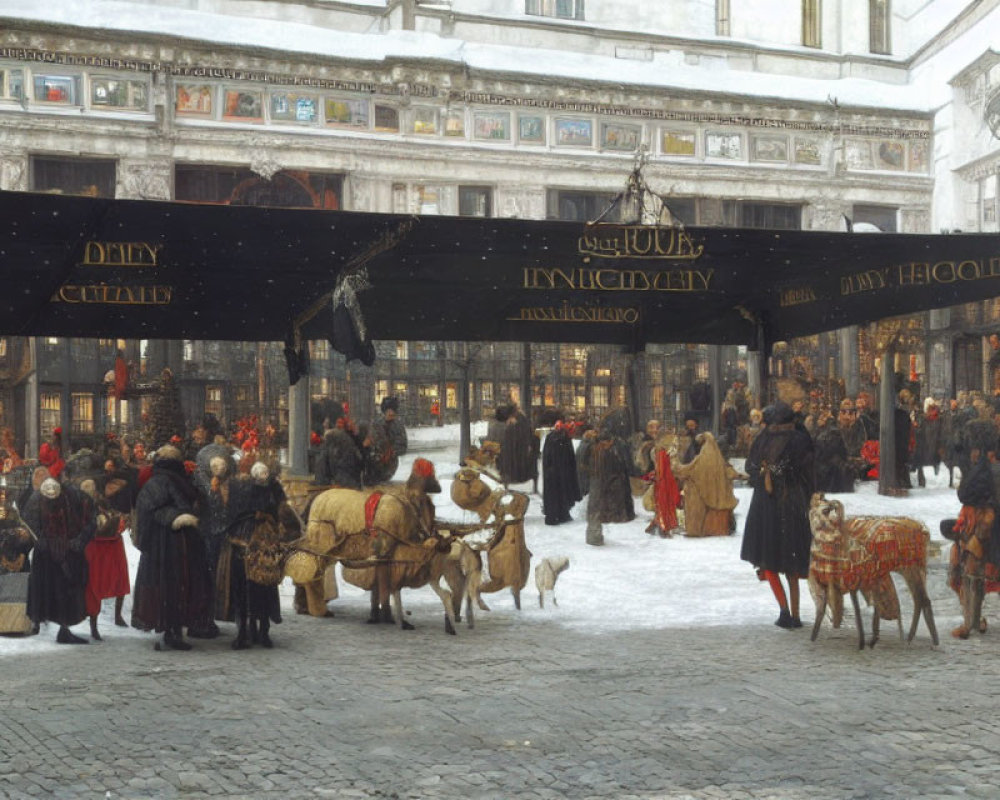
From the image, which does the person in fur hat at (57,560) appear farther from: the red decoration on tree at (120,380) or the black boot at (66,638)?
the red decoration on tree at (120,380)

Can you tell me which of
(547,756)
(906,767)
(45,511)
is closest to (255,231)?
(45,511)

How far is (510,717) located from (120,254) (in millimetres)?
4471

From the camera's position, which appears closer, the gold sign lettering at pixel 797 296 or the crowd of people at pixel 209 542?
the crowd of people at pixel 209 542

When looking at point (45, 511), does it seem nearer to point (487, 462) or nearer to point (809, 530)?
point (487, 462)

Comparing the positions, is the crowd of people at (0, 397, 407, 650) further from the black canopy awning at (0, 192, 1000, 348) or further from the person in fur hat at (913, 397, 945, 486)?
the person in fur hat at (913, 397, 945, 486)

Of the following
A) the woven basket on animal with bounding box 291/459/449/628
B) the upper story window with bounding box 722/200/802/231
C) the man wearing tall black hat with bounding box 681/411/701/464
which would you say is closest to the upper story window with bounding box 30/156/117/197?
the man wearing tall black hat with bounding box 681/411/701/464

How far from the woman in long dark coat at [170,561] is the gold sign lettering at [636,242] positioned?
3.64 meters

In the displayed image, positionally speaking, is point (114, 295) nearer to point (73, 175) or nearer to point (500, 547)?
point (500, 547)

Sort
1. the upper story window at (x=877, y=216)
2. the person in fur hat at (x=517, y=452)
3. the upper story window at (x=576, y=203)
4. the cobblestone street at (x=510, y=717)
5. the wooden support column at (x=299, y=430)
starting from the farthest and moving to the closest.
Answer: the upper story window at (x=877, y=216)
the upper story window at (x=576, y=203)
the person in fur hat at (x=517, y=452)
the wooden support column at (x=299, y=430)
the cobblestone street at (x=510, y=717)

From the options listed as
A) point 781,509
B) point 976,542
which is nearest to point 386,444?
point 781,509

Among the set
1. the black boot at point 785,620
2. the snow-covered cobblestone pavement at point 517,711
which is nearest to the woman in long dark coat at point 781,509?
the black boot at point 785,620

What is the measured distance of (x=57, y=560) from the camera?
959cm

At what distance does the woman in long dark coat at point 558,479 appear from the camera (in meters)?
16.3

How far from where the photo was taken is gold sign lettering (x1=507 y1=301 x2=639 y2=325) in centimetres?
1118
